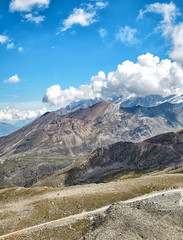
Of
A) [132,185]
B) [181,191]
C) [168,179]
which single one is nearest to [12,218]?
[132,185]

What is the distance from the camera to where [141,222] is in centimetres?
3784

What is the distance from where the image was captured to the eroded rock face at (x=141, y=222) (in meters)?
34.8

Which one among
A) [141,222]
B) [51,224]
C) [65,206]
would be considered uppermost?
[65,206]

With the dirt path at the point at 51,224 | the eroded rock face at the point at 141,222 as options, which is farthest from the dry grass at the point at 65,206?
the eroded rock face at the point at 141,222

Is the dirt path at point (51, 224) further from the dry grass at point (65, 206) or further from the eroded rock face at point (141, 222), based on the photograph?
the eroded rock face at point (141, 222)

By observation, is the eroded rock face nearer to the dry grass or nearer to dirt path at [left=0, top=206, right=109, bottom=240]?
dirt path at [left=0, top=206, right=109, bottom=240]

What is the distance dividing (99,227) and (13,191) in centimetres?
7418

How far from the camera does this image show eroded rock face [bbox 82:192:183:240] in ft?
114

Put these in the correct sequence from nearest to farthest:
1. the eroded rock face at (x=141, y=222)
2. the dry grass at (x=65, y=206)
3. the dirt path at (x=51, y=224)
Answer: the eroded rock face at (x=141, y=222) → the dirt path at (x=51, y=224) → the dry grass at (x=65, y=206)

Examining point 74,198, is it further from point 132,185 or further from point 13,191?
point 13,191

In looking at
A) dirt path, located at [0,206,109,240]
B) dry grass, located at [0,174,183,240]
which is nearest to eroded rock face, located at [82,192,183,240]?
dirt path, located at [0,206,109,240]

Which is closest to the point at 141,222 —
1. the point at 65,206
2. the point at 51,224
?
the point at 51,224

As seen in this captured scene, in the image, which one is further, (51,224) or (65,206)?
(65,206)

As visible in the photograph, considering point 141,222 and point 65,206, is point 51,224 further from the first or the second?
point 141,222
